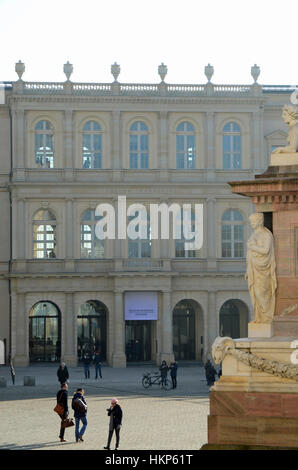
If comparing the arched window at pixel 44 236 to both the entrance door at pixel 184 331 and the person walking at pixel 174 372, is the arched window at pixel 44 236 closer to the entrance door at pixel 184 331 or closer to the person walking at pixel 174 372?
the entrance door at pixel 184 331

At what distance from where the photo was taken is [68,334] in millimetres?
69688

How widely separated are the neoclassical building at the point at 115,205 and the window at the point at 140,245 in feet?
0.22

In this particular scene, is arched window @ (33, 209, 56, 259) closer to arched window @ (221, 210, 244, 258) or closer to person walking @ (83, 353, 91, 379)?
arched window @ (221, 210, 244, 258)

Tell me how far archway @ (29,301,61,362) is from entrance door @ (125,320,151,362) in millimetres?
4692

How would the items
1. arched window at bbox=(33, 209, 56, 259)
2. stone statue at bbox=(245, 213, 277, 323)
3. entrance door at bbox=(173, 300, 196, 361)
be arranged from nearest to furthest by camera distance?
stone statue at bbox=(245, 213, 277, 323) < arched window at bbox=(33, 209, 56, 259) < entrance door at bbox=(173, 300, 196, 361)

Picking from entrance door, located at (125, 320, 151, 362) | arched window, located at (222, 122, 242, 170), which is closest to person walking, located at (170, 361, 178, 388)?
entrance door, located at (125, 320, 151, 362)

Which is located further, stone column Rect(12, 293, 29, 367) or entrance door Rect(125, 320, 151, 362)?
entrance door Rect(125, 320, 151, 362)

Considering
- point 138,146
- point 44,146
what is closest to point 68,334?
point 44,146

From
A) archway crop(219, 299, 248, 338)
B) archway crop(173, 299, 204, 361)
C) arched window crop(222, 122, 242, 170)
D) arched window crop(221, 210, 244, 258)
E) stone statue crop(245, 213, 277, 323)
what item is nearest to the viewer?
stone statue crop(245, 213, 277, 323)

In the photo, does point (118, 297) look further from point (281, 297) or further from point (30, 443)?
point (281, 297)

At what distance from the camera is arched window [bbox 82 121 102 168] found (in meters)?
71.2

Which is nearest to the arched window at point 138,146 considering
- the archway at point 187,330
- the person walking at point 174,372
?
the archway at point 187,330

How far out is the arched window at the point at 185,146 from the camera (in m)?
71.9

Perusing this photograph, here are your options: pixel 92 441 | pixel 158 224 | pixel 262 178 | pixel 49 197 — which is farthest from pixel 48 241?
pixel 262 178
